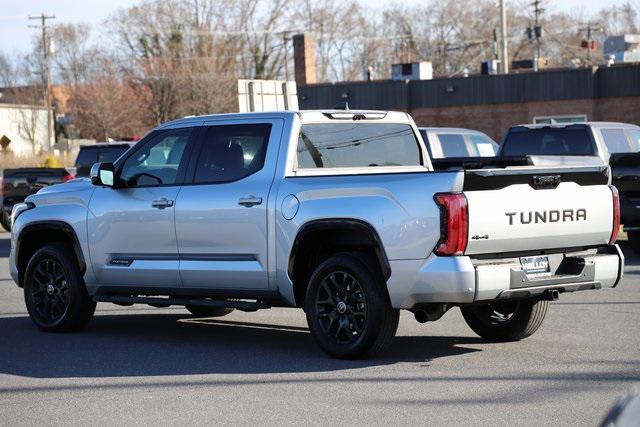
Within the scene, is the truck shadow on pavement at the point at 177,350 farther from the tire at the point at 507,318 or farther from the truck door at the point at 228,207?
the truck door at the point at 228,207

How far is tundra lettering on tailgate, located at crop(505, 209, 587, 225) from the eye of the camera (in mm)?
8406

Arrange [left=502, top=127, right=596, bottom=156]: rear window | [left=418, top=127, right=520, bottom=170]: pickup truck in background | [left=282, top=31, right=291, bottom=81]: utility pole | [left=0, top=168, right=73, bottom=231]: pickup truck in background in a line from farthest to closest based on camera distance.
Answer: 1. [left=282, top=31, right=291, bottom=81]: utility pole
2. [left=0, top=168, right=73, bottom=231]: pickup truck in background
3. [left=418, top=127, right=520, bottom=170]: pickup truck in background
4. [left=502, top=127, right=596, bottom=156]: rear window

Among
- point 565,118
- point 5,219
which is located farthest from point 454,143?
point 565,118

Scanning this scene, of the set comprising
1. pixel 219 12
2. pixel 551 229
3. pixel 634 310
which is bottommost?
pixel 634 310

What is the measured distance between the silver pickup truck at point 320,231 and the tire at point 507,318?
0.01 meters

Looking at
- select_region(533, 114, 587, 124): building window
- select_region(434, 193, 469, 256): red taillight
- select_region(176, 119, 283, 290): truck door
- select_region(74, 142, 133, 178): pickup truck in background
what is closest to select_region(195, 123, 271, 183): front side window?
select_region(176, 119, 283, 290): truck door

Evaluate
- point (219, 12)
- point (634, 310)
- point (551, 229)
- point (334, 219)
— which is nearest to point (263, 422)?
point (334, 219)

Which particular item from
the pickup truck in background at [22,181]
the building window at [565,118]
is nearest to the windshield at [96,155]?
Result: the pickup truck in background at [22,181]

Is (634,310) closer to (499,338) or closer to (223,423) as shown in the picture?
(499,338)

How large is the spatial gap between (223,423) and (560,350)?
3391 millimetres

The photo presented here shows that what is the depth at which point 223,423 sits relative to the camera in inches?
273

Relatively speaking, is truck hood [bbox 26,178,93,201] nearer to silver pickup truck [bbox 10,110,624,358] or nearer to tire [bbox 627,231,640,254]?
silver pickup truck [bbox 10,110,624,358]

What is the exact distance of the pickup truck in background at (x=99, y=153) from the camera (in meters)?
24.8

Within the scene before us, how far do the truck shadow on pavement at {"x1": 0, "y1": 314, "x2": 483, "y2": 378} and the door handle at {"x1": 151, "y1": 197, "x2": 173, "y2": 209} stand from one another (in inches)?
48.0
